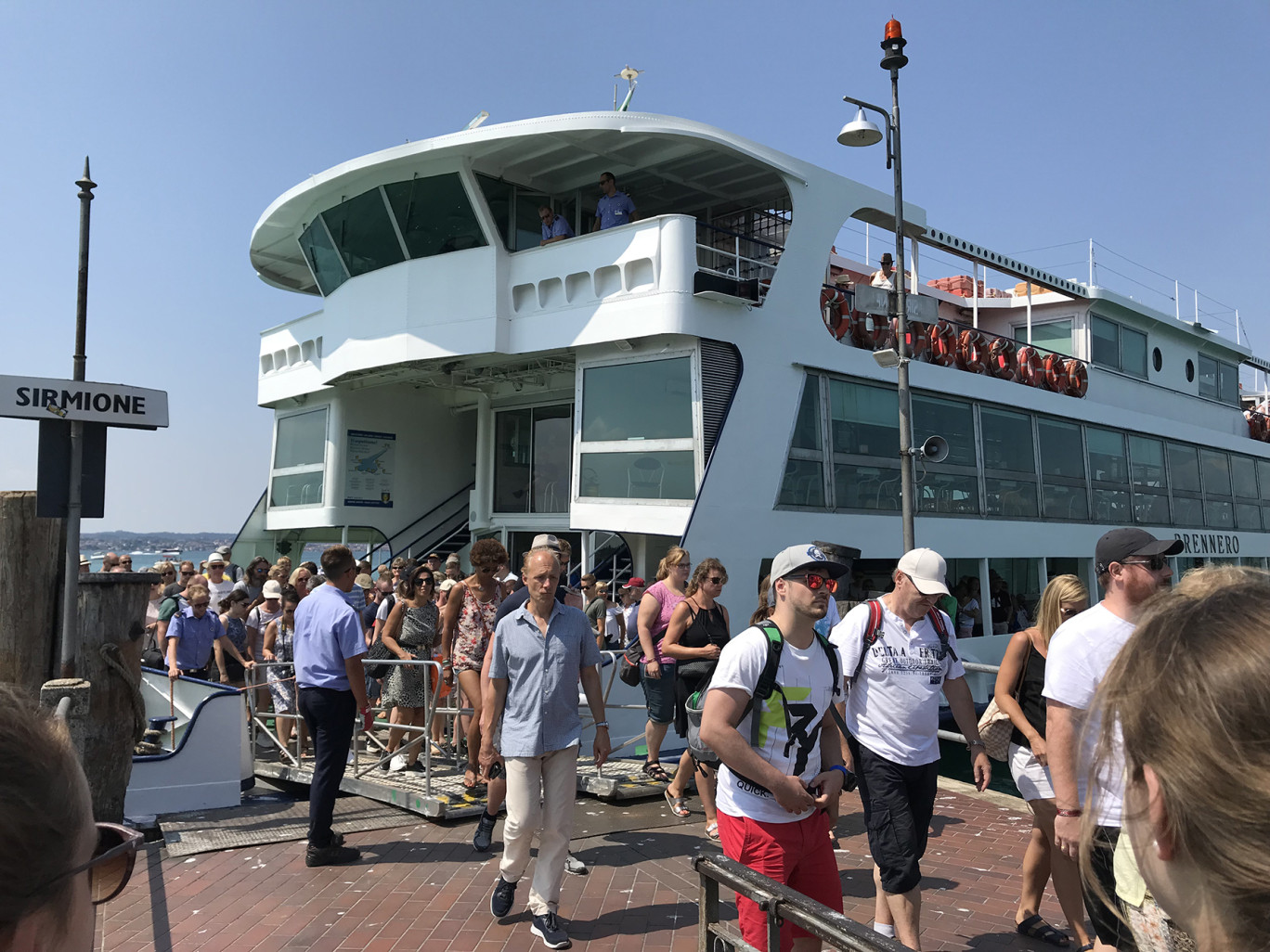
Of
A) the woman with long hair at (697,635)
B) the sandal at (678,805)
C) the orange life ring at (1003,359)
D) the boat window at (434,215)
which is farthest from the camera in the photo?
the orange life ring at (1003,359)

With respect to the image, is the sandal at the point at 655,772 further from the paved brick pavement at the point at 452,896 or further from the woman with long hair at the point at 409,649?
the woman with long hair at the point at 409,649

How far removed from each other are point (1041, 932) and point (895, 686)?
1.70m

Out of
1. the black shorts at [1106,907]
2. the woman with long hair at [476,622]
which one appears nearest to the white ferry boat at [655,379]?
the woman with long hair at [476,622]

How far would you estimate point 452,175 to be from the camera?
42.6ft

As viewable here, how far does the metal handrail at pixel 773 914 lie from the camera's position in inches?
70.3

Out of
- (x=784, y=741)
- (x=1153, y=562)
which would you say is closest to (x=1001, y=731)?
(x=1153, y=562)

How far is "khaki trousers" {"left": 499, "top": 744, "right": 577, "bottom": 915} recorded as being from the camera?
4.54 m

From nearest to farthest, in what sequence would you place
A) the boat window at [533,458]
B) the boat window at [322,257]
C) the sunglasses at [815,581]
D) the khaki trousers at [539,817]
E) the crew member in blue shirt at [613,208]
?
the sunglasses at [815,581]
the khaki trousers at [539,817]
the crew member in blue shirt at [613,208]
the boat window at [322,257]
the boat window at [533,458]

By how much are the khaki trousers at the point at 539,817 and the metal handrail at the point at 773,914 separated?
2.17m

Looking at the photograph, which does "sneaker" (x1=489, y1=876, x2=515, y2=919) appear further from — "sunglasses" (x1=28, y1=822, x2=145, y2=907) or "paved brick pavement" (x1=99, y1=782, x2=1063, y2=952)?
"sunglasses" (x1=28, y1=822, x2=145, y2=907)

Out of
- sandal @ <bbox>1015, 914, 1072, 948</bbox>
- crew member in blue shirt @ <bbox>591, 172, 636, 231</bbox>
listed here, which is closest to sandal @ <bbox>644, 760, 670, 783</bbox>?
sandal @ <bbox>1015, 914, 1072, 948</bbox>

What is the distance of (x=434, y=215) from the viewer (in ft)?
44.0

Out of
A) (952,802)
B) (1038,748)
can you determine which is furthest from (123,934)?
(952,802)

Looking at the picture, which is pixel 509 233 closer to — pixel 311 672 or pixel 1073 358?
pixel 311 672
